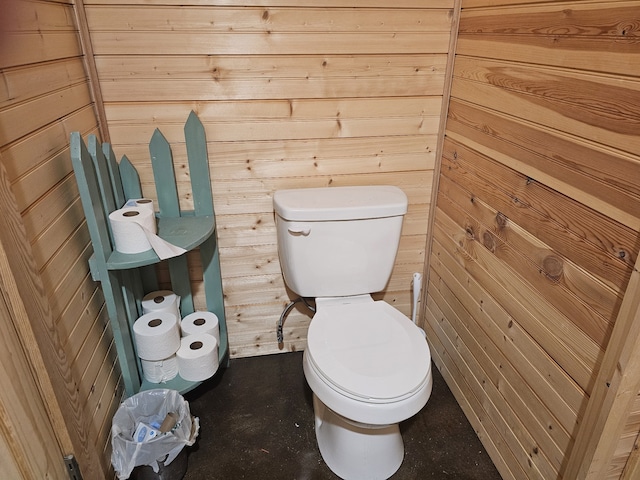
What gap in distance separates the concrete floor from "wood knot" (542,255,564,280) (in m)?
0.78

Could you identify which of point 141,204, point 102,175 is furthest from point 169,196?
point 102,175

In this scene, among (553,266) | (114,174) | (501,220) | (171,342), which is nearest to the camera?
(553,266)

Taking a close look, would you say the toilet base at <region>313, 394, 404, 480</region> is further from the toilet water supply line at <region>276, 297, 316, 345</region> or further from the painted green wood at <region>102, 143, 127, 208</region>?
the painted green wood at <region>102, 143, 127, 208</region>

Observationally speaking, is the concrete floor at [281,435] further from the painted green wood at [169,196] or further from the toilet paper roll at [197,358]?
the painted green wood at [169,196]

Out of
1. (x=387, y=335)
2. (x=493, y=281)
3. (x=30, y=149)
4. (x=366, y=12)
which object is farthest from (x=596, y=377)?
(x=30, y=149)

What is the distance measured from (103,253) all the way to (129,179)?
383 millimetres

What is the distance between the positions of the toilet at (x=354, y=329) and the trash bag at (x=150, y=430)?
45 centimetres

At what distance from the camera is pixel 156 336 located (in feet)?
5.17

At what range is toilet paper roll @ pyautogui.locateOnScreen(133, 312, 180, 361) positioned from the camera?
158 cm

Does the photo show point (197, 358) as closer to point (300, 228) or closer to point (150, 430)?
point (150, 430)

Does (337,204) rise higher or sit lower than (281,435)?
higher

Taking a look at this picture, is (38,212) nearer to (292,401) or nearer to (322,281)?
(322,281)

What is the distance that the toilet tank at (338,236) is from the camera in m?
1.59

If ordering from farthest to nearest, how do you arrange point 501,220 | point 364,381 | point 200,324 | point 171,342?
point 200,324, point 171,342, point 501,220, point 364,381
